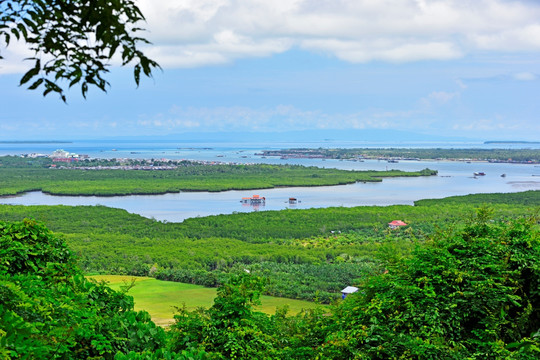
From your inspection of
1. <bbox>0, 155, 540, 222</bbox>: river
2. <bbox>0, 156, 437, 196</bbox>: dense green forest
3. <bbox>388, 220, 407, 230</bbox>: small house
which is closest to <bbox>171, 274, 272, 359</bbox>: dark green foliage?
<bbox>388, 220, 407, 230</bbox>: small house

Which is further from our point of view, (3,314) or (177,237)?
(177,237)

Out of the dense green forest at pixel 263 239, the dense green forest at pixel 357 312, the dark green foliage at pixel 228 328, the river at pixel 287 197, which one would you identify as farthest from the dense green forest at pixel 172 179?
the dark green foliage at pixel 228 328

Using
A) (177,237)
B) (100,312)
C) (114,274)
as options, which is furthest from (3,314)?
(177,237)

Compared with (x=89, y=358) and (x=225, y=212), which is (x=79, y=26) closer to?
(x=89, y=358)

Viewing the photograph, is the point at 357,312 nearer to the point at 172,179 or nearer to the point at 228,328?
the point at 228,328

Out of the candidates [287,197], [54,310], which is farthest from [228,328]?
[287,197]

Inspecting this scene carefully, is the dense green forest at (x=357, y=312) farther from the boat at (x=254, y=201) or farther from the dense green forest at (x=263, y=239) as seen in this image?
the boat at (x=254, y=201)

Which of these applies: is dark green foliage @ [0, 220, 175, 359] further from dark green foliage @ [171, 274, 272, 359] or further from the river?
the river
